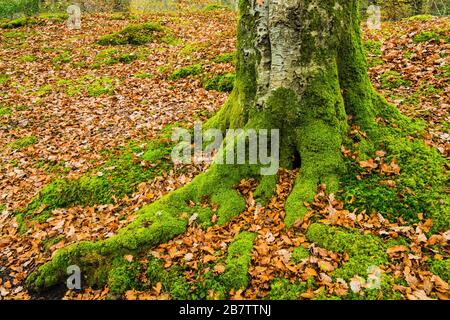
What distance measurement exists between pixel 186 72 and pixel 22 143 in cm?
509

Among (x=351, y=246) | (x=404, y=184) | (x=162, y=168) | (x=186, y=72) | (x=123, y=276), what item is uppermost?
(x=186, y=72)

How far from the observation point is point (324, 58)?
458cm

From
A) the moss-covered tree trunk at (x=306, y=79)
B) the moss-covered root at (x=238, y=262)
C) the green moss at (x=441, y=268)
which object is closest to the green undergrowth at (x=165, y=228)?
the moss-covered root at (x=238, y=262)

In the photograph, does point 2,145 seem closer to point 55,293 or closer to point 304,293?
point 55,293

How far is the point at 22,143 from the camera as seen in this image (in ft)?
27.3

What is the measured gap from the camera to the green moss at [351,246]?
11.4ft

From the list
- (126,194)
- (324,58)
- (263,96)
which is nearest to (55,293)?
(126,194)

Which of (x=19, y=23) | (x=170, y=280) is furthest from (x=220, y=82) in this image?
(x=19, y=23)

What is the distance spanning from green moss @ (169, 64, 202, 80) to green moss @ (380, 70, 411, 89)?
536 cm

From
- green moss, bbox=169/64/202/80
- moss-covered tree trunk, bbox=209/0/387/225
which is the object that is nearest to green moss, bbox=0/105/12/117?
green moss, bbox=169/64/202/80

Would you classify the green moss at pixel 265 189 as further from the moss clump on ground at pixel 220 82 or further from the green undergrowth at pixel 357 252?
the moss clump on ground at pixel 220 82

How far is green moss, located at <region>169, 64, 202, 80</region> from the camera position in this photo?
414 inches

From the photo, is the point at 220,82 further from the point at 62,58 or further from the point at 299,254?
the point at 62,58

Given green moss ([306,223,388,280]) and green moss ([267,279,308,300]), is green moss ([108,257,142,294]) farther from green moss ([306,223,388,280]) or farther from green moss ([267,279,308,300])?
green moss ([306,223,388,280])
